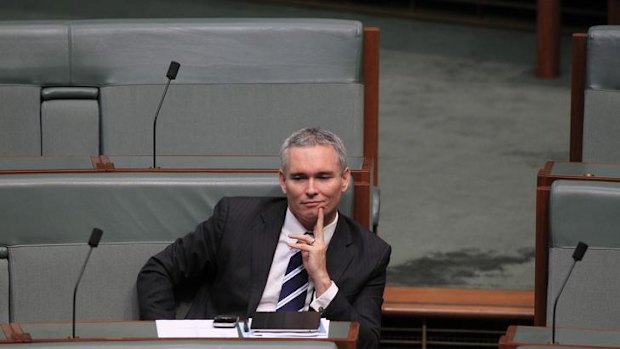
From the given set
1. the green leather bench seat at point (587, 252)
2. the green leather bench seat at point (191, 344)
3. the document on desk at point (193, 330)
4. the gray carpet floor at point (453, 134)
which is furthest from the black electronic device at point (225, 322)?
the gray carpet floor at point (453, 134)

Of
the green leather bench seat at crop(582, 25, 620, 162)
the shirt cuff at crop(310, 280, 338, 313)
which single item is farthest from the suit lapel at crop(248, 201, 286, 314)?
the green leather bench seat at crop(582, 25, 620, 162)

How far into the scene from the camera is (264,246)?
1.86m

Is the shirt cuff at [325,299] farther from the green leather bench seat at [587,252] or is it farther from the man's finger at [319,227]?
the green leather bench seat at [587,252]

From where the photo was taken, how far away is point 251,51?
251cm

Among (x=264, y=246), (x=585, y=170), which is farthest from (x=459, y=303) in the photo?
(x=264, y=246)

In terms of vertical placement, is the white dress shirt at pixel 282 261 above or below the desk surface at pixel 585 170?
below

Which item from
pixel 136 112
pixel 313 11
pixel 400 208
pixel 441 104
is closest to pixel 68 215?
pixel 136 112

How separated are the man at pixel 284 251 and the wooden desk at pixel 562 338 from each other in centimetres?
25

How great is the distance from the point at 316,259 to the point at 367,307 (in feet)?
0.34

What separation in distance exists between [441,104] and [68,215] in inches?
100

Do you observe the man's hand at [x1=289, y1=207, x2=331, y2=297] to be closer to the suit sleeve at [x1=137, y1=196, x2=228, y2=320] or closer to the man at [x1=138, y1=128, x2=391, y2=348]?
the man at [x1=138, y1=128, x2=391, y2=348]

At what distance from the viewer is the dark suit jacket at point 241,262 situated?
183 centimetres

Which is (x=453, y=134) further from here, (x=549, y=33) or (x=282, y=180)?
(x=282, y=180)

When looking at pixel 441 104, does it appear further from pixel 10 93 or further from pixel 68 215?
pixel 68 215
